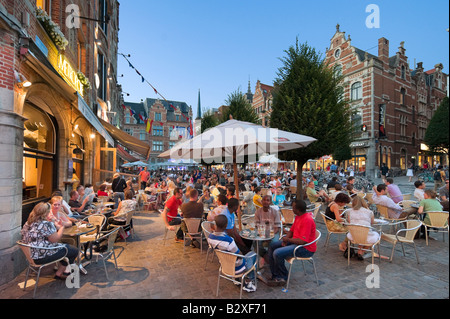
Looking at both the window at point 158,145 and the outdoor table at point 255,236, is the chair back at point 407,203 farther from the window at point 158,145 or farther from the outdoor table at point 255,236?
the window at point 158,145

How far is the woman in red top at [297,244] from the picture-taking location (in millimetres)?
3529

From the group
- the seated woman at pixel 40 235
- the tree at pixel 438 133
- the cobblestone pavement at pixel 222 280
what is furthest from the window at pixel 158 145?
the seated woman at pixel 40 235

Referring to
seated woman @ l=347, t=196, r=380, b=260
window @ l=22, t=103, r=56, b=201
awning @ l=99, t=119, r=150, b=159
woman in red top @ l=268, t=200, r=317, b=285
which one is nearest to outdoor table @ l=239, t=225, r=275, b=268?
woman in red top @ l=268, t=200, r=317, b=285

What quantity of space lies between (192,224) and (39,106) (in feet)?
17.9

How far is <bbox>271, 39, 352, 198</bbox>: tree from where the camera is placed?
8.87 m

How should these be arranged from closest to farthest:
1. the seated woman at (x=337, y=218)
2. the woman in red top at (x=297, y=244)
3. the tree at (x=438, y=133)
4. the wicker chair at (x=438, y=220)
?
the woman in red top at (x=297, y=244) → the seated woman at (x=337, y=218) → the wicker chair at (x=438, y=220) → the tree at (x=438, y=133)

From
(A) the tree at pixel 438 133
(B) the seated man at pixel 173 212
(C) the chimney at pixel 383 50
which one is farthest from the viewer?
(C) the chimney at pixel 383 50

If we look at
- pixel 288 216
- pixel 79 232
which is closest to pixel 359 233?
pixel 288 216

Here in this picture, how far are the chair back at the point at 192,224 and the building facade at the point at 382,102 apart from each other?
22.9m

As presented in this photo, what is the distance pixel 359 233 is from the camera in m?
4.17
